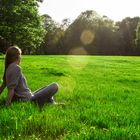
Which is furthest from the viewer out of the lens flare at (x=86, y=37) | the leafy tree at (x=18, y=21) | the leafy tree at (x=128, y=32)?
the leafy tree at (x=128, y=32)

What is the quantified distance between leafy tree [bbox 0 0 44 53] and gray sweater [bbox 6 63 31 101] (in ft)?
120

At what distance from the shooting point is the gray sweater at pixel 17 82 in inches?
379

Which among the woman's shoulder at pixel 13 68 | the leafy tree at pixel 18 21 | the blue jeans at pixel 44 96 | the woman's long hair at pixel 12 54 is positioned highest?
the leafy tree at pixel 18 21

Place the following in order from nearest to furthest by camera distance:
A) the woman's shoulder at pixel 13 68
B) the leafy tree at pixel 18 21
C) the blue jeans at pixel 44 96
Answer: the woman's shoulder at pixel 13 68 < the blue jeans at pixel 44 96 < the leafy tree at pixel 18 21

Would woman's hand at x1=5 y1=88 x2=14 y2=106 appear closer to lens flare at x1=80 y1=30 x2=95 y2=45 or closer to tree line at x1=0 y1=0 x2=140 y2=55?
tree line at x1=0 y1=0 x2=140 y2=55

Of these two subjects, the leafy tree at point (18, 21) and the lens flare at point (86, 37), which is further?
the lens flare at point (86, 37)

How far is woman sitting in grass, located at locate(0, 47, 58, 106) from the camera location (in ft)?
31.5

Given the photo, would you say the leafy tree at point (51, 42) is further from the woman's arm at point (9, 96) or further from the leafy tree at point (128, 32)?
the woman's arm at point (9, 96)

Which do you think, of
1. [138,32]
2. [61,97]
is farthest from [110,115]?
[138,32]

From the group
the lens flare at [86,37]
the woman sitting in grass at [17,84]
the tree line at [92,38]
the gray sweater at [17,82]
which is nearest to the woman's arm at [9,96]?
the woman sitting in grass at [17,84]

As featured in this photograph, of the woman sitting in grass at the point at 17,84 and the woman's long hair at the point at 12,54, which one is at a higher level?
the woman's long hair at the point at 12,54

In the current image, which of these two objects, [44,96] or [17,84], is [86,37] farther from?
[17,84]

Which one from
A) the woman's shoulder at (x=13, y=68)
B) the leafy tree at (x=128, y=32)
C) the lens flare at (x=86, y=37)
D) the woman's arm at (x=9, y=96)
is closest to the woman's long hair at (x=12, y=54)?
the woman's shoulder at (x=13, y=68)

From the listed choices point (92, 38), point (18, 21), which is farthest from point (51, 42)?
point (18, 21)
